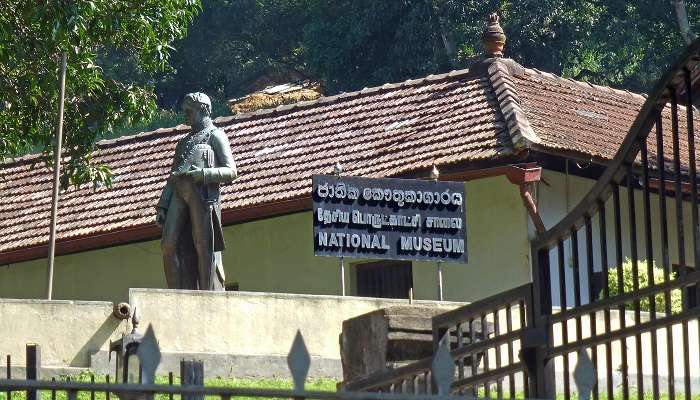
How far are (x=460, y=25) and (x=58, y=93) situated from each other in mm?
27662

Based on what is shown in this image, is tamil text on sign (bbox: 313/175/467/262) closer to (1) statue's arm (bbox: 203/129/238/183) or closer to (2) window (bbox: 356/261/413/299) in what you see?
(1) statue's arm (bbox: 203/129/238/183)

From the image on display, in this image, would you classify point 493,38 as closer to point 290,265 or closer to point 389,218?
point 290,265

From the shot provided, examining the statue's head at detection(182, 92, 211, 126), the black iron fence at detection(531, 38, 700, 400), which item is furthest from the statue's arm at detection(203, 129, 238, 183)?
the black iron fence at detection(531, 38, 700, 400)

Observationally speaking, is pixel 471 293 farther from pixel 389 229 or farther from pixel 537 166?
pixel 389 229

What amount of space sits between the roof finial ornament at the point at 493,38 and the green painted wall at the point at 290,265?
155 inches

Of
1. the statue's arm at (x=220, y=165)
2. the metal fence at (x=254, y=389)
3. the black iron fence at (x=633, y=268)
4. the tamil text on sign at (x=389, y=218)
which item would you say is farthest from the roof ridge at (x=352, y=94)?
the metal fence at (x=254, y=389)

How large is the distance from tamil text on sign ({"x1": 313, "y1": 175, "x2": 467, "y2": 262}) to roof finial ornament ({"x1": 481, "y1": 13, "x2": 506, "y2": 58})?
8.44 metres

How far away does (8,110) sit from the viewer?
1970 cm

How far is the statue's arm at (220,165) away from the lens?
17688 millimetres

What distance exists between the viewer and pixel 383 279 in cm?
2508

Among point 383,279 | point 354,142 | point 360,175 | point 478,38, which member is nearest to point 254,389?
point 360,175

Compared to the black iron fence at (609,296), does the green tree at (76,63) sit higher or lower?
higher

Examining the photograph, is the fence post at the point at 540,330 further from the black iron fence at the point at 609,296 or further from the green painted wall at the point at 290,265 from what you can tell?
the green painted wall at the point at 290,265

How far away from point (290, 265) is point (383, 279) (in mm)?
1371
